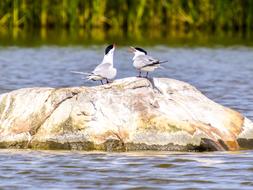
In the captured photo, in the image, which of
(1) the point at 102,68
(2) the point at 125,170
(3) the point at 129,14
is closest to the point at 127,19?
(3) the point at 129,14

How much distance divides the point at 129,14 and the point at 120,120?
64.9ft

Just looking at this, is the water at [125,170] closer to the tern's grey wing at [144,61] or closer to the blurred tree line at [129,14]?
the tern's grey wing at [144,61]

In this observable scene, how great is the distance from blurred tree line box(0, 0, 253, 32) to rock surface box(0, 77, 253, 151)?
18262mm

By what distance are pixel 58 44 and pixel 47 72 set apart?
6516 millimetres

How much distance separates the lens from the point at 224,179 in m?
8.59

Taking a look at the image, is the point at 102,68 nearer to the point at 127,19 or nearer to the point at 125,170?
the point at 125,170

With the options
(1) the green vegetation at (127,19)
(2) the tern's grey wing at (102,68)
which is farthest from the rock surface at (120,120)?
(1) the green vegetation at (127,19)

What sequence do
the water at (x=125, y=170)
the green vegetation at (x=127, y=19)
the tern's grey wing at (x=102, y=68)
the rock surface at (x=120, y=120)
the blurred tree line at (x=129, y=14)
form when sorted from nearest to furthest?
the water at (x=125, y=170)
the rock surface at (x=120, y=120)
the tern's grey wing at (x=102, y=68)
the green vegetation at (x=127, y=19)
the blurred tree line at (x=129, y=14)

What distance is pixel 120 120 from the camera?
33.5 feet

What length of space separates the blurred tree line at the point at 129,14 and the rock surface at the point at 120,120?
18.3 m

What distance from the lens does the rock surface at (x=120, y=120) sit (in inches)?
399

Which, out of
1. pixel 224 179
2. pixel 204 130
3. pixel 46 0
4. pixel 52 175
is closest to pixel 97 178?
pixel 52 175

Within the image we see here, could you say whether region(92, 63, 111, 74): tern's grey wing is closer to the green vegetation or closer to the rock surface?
the rock surface

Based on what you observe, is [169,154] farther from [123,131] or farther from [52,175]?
[52,175]
